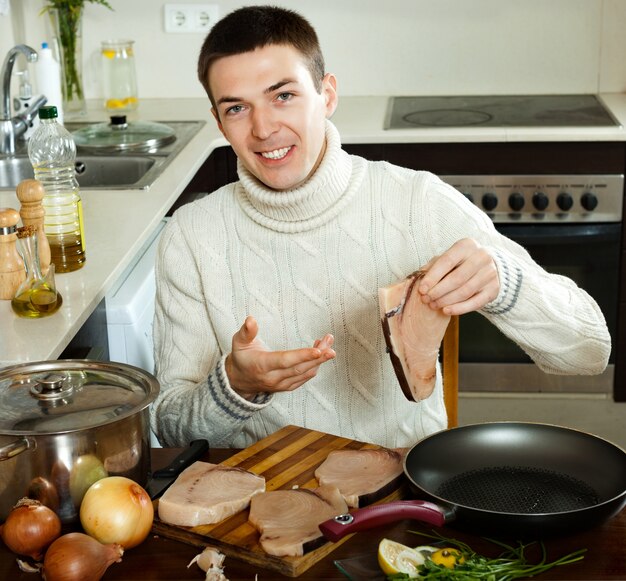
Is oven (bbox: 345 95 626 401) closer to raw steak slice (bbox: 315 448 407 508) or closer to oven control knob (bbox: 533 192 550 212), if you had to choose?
oven control knob (bbox: 533 192 550 212)

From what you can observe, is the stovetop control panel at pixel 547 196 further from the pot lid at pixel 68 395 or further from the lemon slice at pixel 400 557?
the lemon slice at pixel 400 557

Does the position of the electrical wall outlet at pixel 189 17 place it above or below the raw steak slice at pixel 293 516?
above

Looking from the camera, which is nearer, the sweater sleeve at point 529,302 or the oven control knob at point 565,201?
the sweater sleeve at point 529,302

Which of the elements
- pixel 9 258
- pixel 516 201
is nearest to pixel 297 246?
pixel 9 258

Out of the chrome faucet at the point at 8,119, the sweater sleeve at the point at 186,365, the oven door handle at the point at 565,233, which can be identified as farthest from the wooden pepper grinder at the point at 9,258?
the oven door handle at the point at 565,233

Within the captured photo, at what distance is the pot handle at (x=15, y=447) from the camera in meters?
1.03

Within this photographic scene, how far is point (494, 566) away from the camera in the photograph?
968 mm

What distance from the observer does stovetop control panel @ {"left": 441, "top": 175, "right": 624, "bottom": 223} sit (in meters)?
2.82

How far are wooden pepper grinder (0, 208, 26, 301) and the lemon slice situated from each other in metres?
0.89

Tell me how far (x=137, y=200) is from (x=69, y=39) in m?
1.29

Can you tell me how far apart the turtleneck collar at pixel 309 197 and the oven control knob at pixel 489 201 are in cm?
124

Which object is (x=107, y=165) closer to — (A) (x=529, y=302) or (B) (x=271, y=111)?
(B) (x=271, y=111)

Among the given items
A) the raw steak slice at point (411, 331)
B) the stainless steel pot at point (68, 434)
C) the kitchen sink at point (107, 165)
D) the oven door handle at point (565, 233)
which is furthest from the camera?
the oven door handle at point (565, 233)

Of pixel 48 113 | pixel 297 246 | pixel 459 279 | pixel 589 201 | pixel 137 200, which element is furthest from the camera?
pixel 589 201
